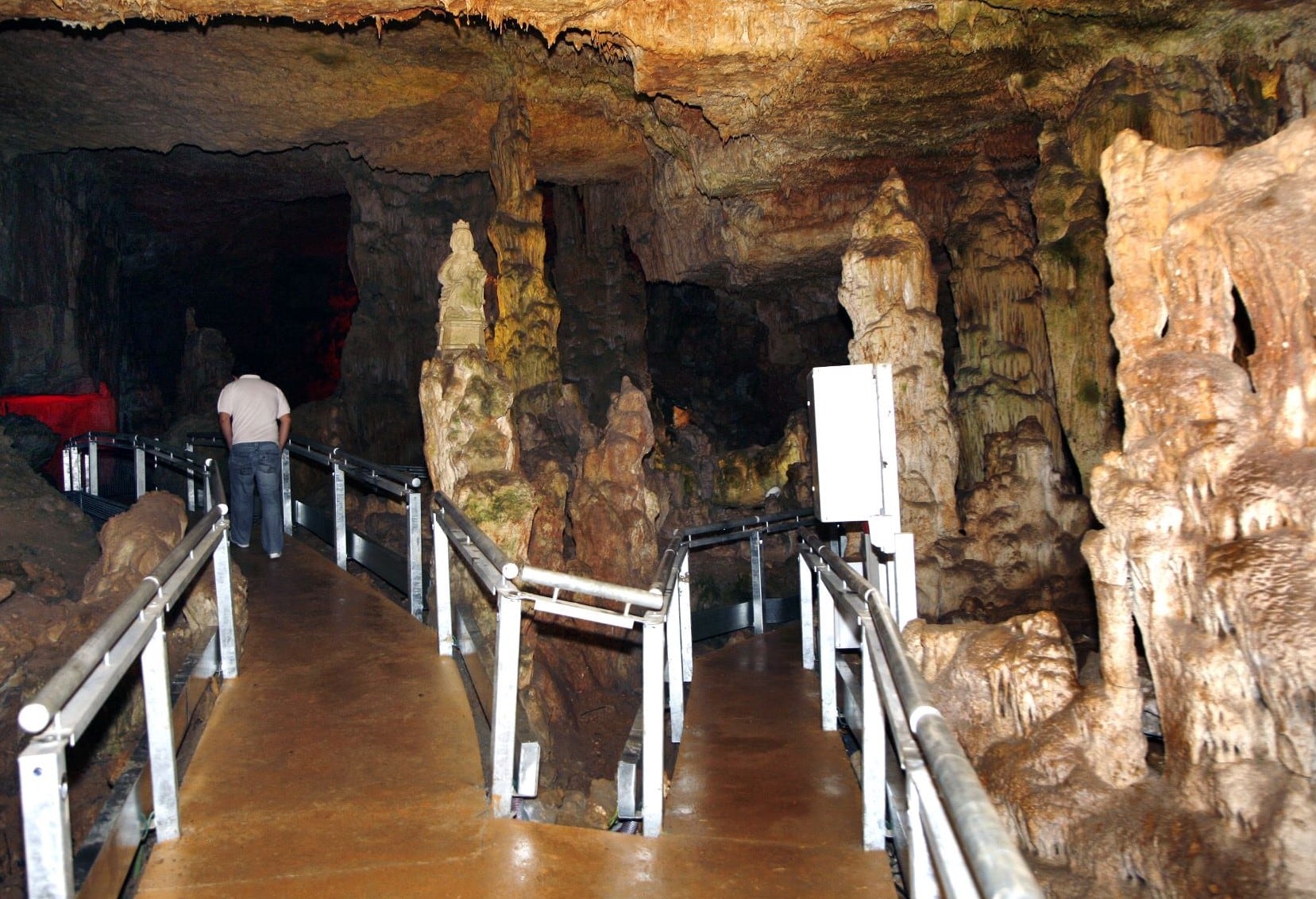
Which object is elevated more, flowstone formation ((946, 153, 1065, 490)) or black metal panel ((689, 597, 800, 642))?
flowstone formation ((946, 153, 1065, 490))

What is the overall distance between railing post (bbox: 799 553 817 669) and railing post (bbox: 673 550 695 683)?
67 cm

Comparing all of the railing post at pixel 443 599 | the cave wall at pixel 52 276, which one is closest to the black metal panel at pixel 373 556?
the railing post at pixel 443 599

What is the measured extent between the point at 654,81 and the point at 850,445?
6408 mm

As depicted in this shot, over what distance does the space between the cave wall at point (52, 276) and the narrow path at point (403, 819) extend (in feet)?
41.1

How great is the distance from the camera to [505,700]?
12.1ft

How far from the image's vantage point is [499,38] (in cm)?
1148

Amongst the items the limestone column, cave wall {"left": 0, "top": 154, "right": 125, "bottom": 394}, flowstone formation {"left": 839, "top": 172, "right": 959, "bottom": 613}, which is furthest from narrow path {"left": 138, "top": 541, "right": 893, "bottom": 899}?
cave wall {"left": 0, "top": 154, "right": 125, "bottom": 394}

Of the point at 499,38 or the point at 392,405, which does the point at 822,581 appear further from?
the point at 392,405

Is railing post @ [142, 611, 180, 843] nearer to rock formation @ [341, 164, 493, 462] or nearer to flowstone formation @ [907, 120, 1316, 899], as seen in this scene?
flowstone formation @ [907, 120, 1316, 899]

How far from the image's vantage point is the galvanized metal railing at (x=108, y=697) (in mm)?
2354

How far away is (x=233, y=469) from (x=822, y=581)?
5203mm

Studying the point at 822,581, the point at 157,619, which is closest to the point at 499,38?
the point at 822,581

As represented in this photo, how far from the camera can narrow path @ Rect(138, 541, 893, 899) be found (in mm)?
3338

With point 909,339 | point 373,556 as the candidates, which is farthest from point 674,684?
point 909,339
